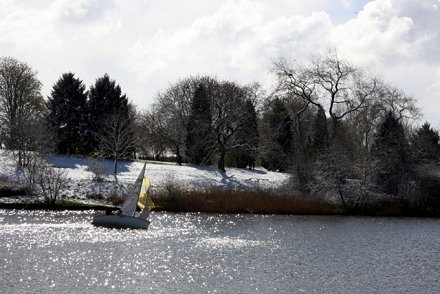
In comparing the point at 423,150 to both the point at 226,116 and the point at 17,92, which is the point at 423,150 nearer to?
the point at 226,116

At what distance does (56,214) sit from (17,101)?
118 feet

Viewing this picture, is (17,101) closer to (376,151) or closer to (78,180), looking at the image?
(78,180)

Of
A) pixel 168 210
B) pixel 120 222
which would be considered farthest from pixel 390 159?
pixel 120 222

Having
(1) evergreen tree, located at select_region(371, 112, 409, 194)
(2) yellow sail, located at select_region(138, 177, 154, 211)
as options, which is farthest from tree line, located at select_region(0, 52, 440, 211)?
(2) yellow sail, located at select_region(138, 177, 154, 211)

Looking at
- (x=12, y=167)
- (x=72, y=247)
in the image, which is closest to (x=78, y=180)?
(x=12, y=167)

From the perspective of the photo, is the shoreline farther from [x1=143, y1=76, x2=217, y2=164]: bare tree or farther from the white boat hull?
[x1=143, y1=76, x2=217, y2=164]: bare tree

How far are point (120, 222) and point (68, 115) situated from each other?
39201 mm

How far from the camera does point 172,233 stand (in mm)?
42062

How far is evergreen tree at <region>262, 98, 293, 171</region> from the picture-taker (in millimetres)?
85375

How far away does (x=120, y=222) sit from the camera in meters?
44.7

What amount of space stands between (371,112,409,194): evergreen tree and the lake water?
13.2 metres

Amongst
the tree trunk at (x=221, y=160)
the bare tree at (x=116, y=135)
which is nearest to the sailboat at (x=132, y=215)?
the bare tree at (x=116, y=135)

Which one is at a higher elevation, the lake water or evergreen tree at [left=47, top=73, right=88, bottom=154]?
evergreen tree at [left=47, top=73, right=88, bottom=154]

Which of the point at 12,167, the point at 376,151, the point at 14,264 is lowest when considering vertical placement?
the point at 14,264
